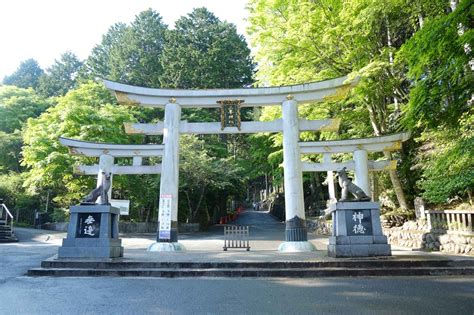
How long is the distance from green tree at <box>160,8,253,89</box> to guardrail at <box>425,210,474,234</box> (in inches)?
936

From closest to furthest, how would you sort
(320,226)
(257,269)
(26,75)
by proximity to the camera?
(257,269) < (320,226) < (26,75)

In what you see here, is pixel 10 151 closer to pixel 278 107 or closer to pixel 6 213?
pixel 6 213

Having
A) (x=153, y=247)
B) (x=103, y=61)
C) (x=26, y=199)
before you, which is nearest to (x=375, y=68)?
(x=153, y=247)

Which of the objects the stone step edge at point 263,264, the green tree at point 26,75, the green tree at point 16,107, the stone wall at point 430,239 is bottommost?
the stone step edge at point 263,264

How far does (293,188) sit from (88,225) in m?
6.72

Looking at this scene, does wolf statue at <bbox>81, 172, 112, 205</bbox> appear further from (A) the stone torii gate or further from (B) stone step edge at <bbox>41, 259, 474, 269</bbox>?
(A) the stone torii gate

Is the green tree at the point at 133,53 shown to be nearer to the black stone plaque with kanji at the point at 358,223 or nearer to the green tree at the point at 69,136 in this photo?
the green tree at the point at 69,136

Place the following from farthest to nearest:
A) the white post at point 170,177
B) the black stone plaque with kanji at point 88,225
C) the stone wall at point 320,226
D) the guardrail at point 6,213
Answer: the stone wall at point 320,226, the guardrail at point 6,213, the white post at point 170,177, the black stone plaque with kanji at point 88,225

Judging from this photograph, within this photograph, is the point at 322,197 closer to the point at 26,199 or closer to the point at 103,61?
the point at 26,199

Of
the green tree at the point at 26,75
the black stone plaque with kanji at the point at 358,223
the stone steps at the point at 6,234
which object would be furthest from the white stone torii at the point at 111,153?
the green tree at the point at 26,75

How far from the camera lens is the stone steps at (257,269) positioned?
8.27 meters

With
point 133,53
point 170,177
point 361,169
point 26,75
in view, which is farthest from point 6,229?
point 26,75

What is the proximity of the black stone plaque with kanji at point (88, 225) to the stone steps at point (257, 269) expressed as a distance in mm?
1057

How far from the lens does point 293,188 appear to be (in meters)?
12.6
